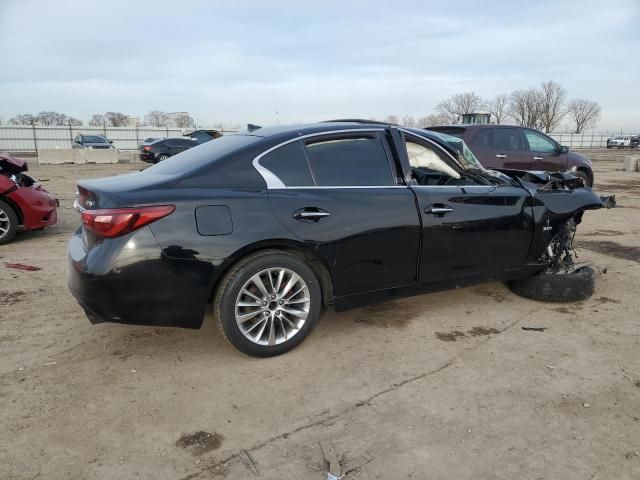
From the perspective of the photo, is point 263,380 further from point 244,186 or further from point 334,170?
point 334,170

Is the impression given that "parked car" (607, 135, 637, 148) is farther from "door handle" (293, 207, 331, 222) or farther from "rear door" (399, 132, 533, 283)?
"door handle" (293, 207, 331, 222)

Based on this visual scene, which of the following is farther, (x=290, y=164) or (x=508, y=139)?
(x=508, y=139)

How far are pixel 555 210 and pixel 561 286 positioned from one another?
0.71 metres

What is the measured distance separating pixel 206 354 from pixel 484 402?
1.92m

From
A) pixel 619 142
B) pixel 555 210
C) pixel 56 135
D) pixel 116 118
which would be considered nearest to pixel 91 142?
pixel 56 135

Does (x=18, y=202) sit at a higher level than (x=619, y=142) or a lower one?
lower

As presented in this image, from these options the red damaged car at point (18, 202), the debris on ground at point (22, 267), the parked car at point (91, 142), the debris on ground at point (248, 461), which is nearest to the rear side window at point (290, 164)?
the debris on ground at point (248, 461)

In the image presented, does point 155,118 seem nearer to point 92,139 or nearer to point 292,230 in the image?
point 92,139

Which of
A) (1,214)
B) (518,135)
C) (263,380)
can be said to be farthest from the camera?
(518,135)

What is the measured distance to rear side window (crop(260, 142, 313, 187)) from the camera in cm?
341

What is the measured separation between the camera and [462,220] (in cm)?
394

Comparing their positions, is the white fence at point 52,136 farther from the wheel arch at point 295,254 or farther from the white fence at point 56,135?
the wheel arch at point 295,254

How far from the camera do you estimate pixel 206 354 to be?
3.50 m

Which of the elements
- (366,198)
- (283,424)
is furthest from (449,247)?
(283,424)
